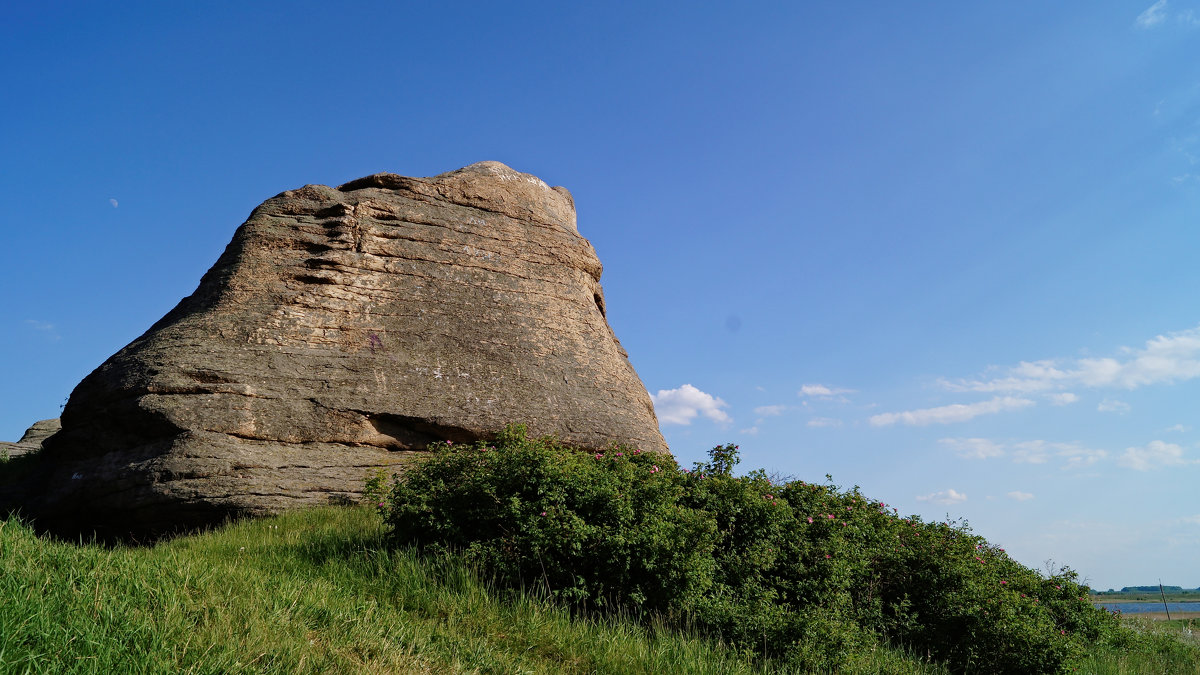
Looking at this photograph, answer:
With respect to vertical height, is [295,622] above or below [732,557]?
below

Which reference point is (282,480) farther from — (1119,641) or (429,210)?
(1119,641)

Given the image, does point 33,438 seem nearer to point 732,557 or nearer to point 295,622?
point 295,622

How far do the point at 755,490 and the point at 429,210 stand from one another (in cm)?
1042

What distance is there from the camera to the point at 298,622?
16.7 feet

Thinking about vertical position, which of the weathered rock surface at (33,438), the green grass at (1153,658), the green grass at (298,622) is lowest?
the green grass at (1153,658)

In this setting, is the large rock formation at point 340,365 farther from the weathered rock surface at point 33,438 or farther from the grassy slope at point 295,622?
the weathered rock surface at point 33,438

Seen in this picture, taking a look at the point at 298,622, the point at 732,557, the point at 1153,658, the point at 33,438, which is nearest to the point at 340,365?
the point at 732,557

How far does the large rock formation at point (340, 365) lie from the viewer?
11336 millimetres

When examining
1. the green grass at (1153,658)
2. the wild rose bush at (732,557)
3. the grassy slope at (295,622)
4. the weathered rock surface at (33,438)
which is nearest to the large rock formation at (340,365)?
the wild rose bush at (732,557)

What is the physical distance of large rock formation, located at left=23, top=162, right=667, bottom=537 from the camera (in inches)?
446

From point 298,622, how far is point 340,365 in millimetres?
8455

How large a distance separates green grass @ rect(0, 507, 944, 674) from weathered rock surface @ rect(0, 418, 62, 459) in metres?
18.8

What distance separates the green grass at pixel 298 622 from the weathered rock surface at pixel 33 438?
18.8 metres

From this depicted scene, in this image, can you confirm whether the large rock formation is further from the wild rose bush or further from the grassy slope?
the grassy slope
